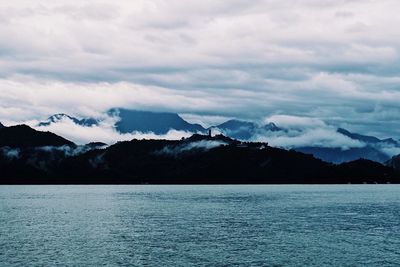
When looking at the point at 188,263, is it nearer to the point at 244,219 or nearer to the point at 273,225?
the point at 273,225

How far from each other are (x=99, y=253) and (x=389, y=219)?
108847 millimetres

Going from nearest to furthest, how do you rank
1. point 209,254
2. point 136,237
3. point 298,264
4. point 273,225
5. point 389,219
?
point 298,264
point 209,254
point 136,237
point 273,225
point 389,219

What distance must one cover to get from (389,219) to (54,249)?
114124mm

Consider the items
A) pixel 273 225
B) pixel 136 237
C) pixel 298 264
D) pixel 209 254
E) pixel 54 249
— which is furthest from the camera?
pixel 273 225

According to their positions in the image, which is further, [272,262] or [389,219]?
[389,219]

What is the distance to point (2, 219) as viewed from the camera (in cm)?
19088

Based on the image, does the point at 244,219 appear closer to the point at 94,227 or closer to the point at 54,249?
the point at 94,227

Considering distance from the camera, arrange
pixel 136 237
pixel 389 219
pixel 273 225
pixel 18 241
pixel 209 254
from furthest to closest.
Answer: pixel 389 219, pixel 273 225, pixel 136 237, pixel 18 241, pixel 209 254

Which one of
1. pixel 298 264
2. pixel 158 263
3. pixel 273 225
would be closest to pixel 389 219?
pixel 273 225

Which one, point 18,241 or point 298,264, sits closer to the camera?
point 298,264

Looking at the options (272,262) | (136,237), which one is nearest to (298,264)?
(272,262)

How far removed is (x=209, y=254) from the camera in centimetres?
10919

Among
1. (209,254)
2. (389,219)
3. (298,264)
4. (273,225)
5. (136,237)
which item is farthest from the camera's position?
(389,219)

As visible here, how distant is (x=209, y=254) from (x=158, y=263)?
42.2 ft
